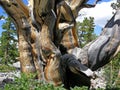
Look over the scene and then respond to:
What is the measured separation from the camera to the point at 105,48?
27.7 feet

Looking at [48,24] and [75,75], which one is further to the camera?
[75,75]

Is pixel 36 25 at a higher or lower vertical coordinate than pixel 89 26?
lower

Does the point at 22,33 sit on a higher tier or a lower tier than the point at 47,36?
higher

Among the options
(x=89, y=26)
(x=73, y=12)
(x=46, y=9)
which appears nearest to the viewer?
(x=46, y=9)

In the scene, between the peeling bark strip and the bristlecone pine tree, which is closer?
the bristlecone pine tree

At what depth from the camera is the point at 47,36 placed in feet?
25.8

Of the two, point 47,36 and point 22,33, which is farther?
point 22,33

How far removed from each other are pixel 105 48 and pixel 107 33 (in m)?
0.36

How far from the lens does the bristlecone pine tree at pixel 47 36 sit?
788 cm

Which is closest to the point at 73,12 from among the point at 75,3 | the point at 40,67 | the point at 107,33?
the point at 75,3

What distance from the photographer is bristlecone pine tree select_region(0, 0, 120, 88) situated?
7875mm

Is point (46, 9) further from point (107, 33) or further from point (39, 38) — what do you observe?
point (107, 33)

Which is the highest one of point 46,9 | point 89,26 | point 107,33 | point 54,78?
point 89,26

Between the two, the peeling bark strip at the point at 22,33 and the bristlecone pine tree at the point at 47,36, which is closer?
the bristlecone pine tree at the point at 47,36
